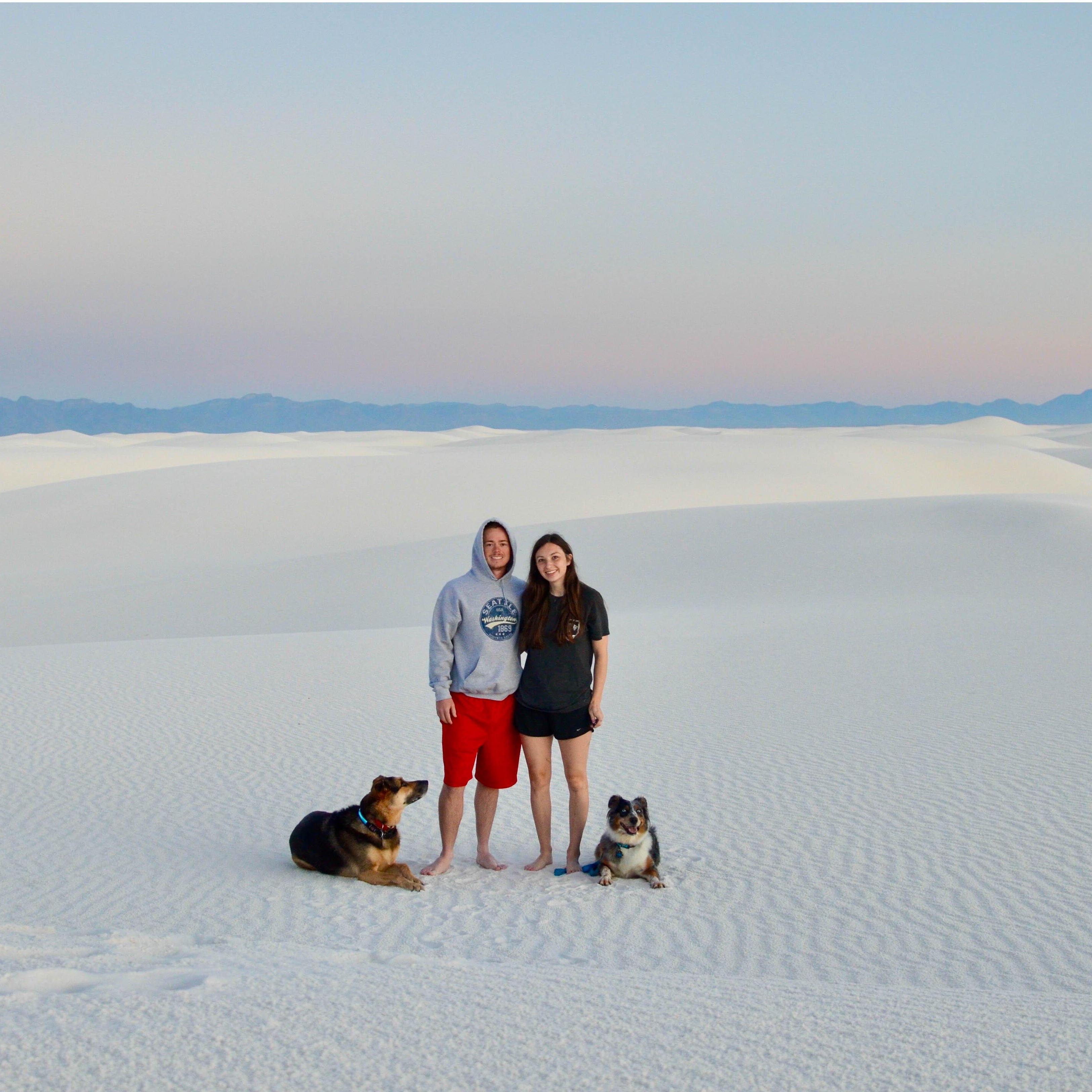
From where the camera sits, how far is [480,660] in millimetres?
5555

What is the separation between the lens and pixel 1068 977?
15.2 ft

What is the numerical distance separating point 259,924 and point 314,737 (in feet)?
15.2

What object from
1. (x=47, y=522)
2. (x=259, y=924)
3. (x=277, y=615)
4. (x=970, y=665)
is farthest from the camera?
(x=47, y=522)

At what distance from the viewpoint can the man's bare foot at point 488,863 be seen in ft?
19.8

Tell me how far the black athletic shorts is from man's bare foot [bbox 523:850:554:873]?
0.81m

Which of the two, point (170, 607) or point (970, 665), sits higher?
point (970, 665)

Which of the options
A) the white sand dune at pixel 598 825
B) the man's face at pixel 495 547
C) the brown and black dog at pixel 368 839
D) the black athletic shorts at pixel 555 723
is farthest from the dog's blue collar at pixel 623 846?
the man's face at pixel 495 547

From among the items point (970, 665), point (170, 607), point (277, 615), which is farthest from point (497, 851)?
point (170, 607)

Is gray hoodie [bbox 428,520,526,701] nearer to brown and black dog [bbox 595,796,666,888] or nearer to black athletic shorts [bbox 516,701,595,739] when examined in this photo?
black athletic shorts [bbox 516,701,595,739]

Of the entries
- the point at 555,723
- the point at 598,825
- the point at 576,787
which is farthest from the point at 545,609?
the point at 598,825

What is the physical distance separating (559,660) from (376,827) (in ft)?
4.42

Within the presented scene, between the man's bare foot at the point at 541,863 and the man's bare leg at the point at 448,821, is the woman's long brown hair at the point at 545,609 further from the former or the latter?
the man's bare foot at the point at 541,863

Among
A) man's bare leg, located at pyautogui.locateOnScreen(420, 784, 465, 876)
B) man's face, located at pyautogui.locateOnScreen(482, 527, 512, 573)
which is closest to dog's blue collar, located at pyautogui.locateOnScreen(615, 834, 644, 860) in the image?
man's bare leg, located at pyautogui.locateOnScreen(420, 784, 465, 876)

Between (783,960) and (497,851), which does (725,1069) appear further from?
(497,851)
